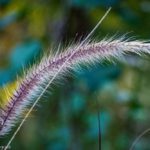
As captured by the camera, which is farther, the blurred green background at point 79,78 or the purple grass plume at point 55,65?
the blurred green background at point 79,78

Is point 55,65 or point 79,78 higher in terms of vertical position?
point 55,65

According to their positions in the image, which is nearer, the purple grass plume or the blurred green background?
the purple grass plume

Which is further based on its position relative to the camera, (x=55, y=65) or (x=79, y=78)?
(x=79, y=78)

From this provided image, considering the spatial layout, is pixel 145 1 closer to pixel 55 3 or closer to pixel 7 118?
pixel 55 3

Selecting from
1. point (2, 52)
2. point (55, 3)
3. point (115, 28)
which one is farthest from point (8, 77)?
point (2, 52)
